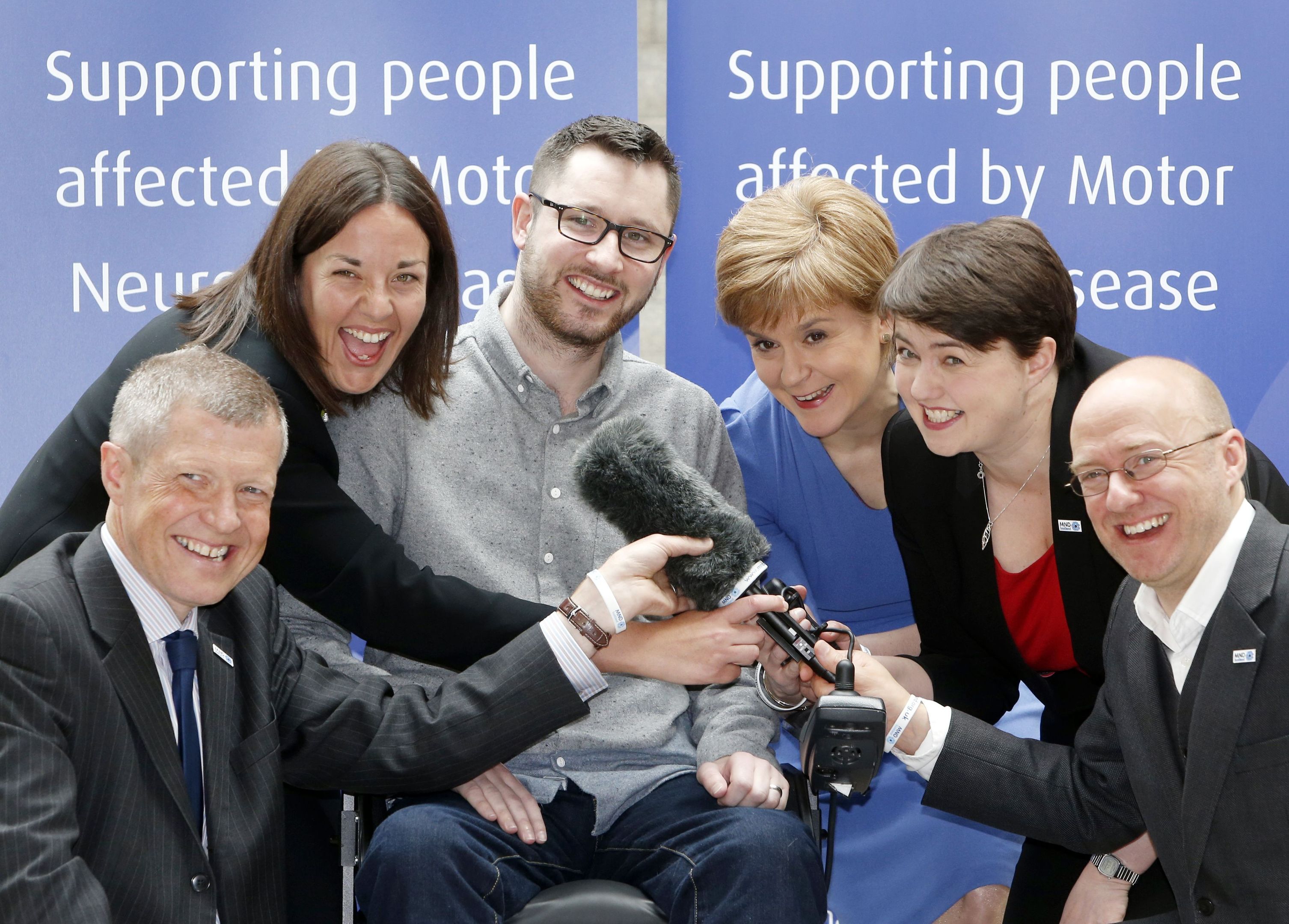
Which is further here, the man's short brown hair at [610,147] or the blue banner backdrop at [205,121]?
the blue banner backdrop at [205,121]

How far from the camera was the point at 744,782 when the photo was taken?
2936mm

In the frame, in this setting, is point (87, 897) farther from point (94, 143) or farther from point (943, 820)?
A: point (94, 143)

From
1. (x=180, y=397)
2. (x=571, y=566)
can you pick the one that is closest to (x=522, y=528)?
(x=571, y=566)

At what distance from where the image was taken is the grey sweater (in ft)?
10.3

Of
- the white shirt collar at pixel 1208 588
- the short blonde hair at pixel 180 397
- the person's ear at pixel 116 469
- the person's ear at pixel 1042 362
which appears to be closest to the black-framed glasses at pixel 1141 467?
the white shirt collar at pixel 1208 588

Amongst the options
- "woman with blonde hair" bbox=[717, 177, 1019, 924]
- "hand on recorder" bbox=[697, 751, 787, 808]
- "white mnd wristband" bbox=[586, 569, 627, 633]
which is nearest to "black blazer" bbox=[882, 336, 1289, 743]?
"woman with blonde hair" bbox=[717, 177, 1019, 924]

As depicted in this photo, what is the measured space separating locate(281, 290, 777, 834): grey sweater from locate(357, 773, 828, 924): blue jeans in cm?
21

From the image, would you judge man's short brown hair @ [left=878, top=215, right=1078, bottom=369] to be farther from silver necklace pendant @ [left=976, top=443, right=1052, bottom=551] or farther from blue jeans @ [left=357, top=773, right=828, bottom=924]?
blue jeans @ [left=357, top=773, right=828, bottom=924]

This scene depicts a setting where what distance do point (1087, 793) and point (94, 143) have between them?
3.88 meters

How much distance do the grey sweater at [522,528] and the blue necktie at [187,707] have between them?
67cm

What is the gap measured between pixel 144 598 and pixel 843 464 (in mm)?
2314

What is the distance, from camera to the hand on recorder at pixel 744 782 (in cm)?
293

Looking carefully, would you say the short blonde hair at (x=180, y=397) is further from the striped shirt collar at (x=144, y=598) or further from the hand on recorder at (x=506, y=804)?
the hand on recorder at (x=506, y=804)

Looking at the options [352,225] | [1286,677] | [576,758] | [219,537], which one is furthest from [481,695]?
[1286,677]
